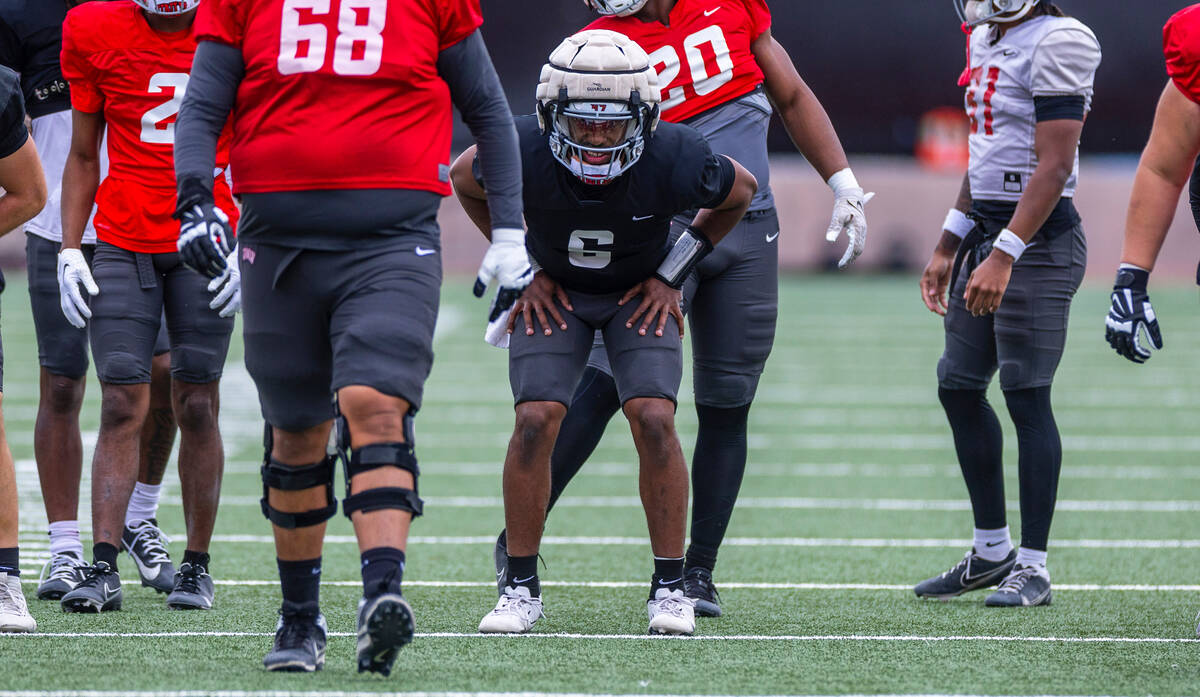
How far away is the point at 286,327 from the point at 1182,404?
361 inches

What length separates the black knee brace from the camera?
3.58 metres

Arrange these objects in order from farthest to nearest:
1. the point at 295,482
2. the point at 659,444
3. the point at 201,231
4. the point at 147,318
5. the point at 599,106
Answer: the point at 147,318
the point at 659,444
the point at 599,106
the point at 295,482
the point at 201,231

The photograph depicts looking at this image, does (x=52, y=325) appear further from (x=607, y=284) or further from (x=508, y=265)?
(x=508, y=265)

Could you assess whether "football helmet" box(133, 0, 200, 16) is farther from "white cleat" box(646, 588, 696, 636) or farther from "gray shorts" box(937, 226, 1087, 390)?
"gray shorts" box(937, 226, 1087, 390)

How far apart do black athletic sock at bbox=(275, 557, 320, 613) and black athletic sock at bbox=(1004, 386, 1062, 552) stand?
228 cm

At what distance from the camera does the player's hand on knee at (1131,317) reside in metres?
4.21

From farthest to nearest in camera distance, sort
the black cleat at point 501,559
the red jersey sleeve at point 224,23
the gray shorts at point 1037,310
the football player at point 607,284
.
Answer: the gray shorts at point 1037,310 → the black cleat at point 501,559 → the football player at point 607,284 → the red jersey sleeve at point 224,23

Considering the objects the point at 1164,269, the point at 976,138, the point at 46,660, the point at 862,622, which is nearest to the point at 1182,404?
the point at 976,138

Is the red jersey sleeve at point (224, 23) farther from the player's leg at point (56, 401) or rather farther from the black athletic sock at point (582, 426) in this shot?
the black athletic sock at point (582, 426)

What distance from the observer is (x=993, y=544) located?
5.05 metres

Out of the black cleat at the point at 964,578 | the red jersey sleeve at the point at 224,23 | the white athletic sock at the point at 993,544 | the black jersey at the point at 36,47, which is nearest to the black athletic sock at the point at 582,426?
the black cleat at the point at 964,578

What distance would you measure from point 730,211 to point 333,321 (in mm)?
1340

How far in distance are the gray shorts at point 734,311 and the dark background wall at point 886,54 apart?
19.7 meters

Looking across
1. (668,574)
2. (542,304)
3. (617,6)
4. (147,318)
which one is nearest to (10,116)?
(147,318)
